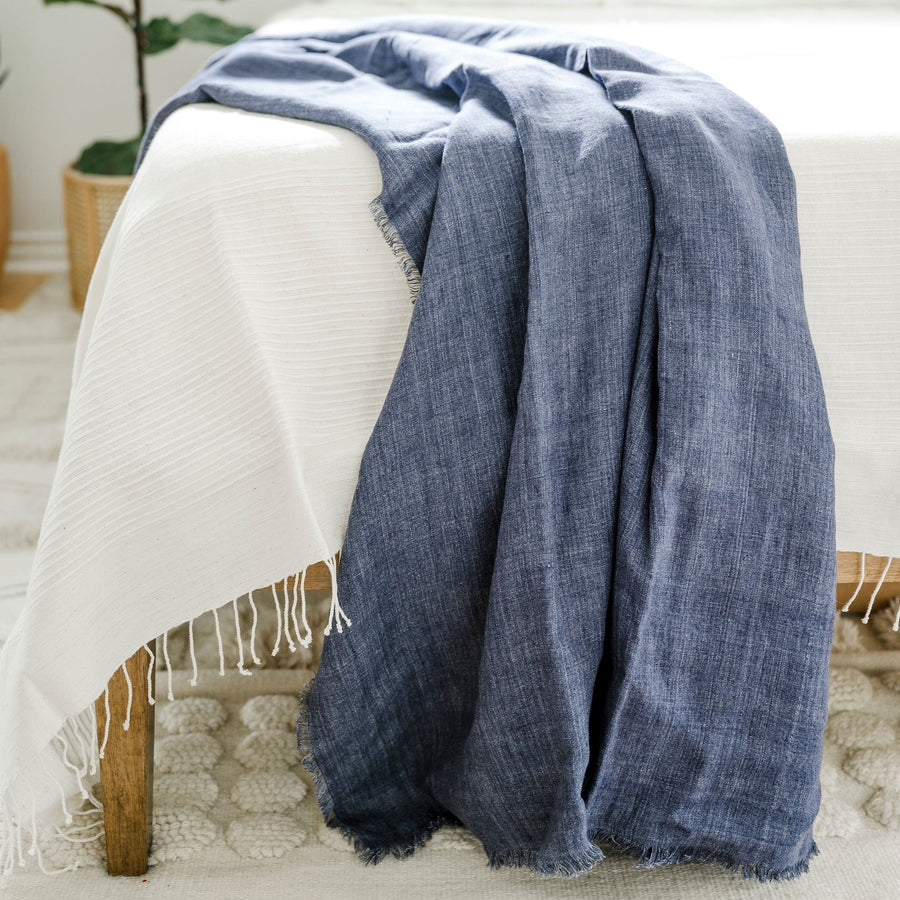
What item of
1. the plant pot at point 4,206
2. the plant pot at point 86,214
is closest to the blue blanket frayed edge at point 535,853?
the plant pot at point 86,214

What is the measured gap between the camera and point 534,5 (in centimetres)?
211

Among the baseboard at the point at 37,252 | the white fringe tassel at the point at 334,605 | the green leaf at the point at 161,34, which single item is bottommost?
the baseboard at the point at 37,252

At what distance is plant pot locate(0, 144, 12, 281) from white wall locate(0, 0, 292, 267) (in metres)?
0.19

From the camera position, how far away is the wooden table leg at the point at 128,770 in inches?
33.8

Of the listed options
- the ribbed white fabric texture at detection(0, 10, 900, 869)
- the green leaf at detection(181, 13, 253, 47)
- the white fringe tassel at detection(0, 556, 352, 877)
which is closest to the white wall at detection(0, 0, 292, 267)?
the green leaf at detection(181, 13, 253, 47)

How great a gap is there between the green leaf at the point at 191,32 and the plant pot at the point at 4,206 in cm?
50

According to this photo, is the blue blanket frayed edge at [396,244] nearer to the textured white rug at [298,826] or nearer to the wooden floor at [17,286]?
the textured white rug at [298,826]

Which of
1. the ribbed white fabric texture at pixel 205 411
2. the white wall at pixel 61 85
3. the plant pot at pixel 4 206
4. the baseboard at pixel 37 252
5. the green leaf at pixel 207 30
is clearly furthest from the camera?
the baseboard at pixel 37 252

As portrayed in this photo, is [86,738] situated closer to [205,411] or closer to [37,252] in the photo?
[205,411]

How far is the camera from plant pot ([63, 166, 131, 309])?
219 cm

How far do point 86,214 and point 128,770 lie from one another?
→ 1.68 meters

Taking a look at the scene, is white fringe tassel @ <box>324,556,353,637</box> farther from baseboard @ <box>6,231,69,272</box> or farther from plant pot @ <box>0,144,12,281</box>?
baseboard @ <box>6,231,69,272</box>

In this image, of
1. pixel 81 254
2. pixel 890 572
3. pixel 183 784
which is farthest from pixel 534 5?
pixel 183 784

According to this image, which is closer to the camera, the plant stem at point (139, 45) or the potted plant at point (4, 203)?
the plant stem at point (139, 45)
